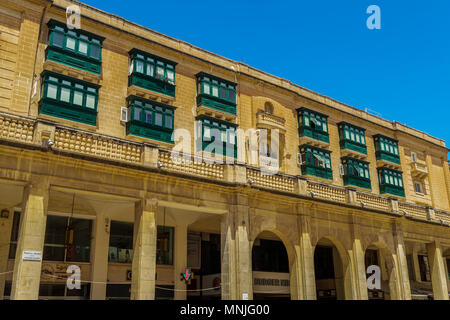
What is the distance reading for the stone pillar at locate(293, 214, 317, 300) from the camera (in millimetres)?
25906

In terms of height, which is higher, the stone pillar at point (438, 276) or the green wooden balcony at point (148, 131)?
the green wooden balcony at point (148, 131)

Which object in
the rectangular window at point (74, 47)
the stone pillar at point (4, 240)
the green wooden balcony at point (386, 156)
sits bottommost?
the stone pillar at point (4, 240)

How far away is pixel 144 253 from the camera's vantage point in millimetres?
21109

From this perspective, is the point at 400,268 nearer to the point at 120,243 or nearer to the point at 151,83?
the point at 120,243

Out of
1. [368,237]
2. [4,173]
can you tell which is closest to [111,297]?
[4,173]

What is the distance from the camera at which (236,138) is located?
3000cm

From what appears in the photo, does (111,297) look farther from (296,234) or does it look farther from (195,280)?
(296,234)

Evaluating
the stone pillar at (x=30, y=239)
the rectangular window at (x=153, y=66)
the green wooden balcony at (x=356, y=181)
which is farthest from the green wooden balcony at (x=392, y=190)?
the stone pillar at (x=30, y=239)

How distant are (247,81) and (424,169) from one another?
67.7ft

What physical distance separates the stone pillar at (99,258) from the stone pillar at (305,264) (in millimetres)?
10939

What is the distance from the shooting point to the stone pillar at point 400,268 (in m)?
30.6

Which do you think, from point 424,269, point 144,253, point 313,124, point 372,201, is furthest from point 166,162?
point 424,269

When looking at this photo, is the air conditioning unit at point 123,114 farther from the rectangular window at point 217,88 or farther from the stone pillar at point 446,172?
A: the stone pillar at point 446,172
